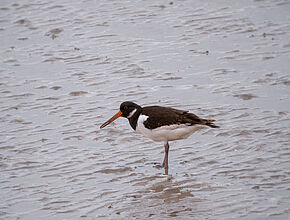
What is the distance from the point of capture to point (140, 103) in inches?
441

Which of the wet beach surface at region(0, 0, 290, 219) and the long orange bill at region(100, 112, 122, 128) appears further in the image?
the long orange bill at region(100, 112, 122, 128)

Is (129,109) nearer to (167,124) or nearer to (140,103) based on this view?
(167,124)

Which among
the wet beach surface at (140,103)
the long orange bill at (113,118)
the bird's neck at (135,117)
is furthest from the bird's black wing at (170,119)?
the long orange bill at (113,118)

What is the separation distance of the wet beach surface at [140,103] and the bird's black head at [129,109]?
60cm

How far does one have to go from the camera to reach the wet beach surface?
7.73m

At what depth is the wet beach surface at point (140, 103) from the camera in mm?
7727

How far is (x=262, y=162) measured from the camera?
8430mm

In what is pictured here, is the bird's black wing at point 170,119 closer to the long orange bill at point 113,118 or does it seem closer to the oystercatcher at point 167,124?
the oystercatcher at point 167,124

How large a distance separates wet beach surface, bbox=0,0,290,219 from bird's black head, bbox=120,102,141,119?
0.60 m

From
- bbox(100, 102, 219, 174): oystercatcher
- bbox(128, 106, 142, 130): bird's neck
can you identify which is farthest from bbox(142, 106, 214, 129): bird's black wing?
bbox(128, 106, 142, 130): bird's neck

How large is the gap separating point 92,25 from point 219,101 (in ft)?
19.9

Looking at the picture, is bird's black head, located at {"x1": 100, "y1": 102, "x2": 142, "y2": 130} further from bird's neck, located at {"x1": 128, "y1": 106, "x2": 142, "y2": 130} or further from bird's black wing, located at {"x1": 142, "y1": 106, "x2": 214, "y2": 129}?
bird's black wing, located at {"x1": 142, "y1": 106, "x2": 214, "y2": 129}

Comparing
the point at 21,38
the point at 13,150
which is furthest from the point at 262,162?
the point at 21,38

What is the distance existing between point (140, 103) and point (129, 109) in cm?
182
